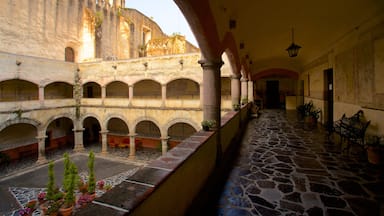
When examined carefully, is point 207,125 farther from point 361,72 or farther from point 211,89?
point 361,72

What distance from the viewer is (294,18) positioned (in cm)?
576

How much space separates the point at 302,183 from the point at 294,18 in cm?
467

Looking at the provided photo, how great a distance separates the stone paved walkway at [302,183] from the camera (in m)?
2.78

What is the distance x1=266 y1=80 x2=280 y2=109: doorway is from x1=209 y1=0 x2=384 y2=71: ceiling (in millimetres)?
11411

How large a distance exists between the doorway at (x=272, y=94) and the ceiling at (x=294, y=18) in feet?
37.4

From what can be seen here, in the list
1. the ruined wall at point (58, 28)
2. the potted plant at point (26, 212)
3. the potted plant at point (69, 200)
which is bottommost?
the potted plant at point (26, 212)

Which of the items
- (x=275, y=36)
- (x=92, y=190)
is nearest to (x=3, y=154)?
(x=92, y=190)

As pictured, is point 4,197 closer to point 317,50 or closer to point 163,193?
point 163,193

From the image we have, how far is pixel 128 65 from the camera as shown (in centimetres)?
1633

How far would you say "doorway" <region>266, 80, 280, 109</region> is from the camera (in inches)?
767

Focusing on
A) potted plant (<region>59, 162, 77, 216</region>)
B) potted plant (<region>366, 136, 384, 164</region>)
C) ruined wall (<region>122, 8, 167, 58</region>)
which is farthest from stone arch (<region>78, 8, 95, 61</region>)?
potted plant (<region>366, 136, 384, 164</region>)

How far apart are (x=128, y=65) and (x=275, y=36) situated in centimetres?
1220

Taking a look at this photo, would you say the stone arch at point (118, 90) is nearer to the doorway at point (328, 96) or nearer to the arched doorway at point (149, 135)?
the arched doorway at point (149, 135)

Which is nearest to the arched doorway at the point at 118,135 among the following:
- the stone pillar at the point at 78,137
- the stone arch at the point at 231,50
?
the stone pillar at the point at 78,137
